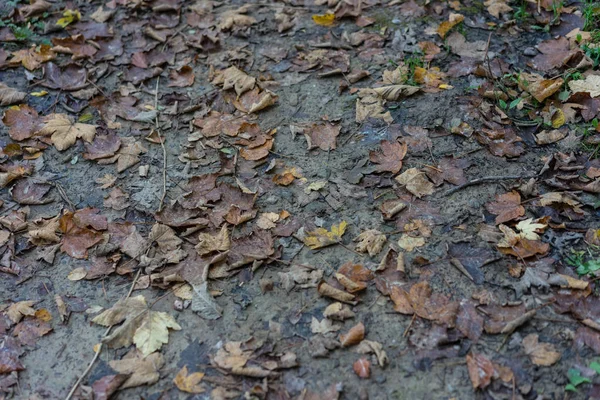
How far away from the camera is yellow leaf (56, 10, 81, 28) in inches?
185

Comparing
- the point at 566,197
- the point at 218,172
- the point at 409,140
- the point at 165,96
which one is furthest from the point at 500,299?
the point at 165,96

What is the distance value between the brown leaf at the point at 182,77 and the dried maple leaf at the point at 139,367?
7.20 ft

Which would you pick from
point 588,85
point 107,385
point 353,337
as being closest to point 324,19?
point 588,85

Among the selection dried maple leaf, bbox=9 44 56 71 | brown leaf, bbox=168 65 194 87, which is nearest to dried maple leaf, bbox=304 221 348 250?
brown leaf, bbox=168 65 194 87

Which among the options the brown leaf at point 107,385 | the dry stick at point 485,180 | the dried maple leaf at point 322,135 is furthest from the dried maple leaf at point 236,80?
the brown leaf at point 107,385

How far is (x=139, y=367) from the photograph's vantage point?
2629 millimetres

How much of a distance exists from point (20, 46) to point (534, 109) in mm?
4010

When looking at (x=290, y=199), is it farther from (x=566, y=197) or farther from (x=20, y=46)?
(x=20, y=46)

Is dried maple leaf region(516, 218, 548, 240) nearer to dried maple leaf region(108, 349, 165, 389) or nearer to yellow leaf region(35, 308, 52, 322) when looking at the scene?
dried maple leaf region(108, 349, 165, 389)

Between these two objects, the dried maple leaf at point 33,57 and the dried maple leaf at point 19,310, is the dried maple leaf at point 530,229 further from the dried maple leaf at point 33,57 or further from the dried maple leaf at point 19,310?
the dried maple leaf at point 33,57

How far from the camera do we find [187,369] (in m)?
2.61

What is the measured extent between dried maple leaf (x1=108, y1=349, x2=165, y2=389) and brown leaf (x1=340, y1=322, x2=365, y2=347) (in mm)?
874

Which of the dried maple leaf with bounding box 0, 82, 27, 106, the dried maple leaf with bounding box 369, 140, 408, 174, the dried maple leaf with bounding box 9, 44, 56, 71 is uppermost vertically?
the dried maple leaf with bounding box 9, 44, 56, 71

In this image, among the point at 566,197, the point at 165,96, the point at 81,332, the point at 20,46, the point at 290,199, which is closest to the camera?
the point at 81,332
